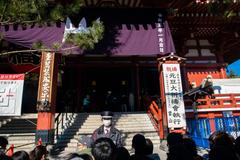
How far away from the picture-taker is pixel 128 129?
31.1 ft

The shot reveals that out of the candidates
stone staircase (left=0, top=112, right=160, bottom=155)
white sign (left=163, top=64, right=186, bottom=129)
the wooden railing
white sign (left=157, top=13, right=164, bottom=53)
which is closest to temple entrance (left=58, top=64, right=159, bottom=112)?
stone staircase (left=0, top=112, right=160, bottom=155)

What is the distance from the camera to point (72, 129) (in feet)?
30.3

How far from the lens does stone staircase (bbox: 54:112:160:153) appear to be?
829 cm

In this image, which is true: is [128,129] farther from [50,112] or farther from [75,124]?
[50,112]

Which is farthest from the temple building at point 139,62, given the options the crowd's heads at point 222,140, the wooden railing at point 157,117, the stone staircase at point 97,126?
the crowd's heads at point 222,140

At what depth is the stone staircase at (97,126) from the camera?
8.29m

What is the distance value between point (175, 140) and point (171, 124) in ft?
19.4

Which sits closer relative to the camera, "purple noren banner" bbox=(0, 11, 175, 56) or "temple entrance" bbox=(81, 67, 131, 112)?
"purple noren banner" bbox=(0, 11, 175, 56)

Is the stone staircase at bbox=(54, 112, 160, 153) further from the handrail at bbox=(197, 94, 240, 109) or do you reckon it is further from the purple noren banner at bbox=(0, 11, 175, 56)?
the purple noren banner at bbox=(0, 11, 175, 56)

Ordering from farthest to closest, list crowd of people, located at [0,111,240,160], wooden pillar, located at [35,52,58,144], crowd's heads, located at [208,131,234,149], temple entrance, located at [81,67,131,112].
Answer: temple entrance, located at [81,67,131,112], wooden pillar, located at [35,52,58,144], crowd's heads, located at [208,131,234,149], crowd of people, located at [0,111,240,160]

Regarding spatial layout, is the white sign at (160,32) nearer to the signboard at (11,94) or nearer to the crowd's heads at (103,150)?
the signboard at (11,94)

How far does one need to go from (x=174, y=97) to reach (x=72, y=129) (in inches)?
163

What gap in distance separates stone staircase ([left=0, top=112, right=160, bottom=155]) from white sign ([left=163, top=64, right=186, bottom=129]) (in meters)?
1.09

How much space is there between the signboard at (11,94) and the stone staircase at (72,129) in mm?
1483
